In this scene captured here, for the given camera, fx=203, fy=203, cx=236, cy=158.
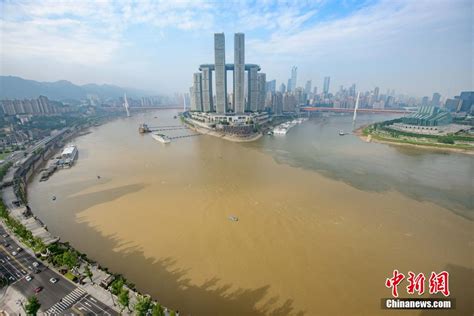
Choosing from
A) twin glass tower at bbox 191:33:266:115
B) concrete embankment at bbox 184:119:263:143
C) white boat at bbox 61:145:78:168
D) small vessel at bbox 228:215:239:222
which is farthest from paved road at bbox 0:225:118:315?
twin glass tower at bbox 191:33:266:115

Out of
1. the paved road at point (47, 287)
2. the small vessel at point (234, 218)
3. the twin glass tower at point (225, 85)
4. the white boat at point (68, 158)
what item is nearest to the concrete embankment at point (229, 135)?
the twin glass tower at point (225, 85)

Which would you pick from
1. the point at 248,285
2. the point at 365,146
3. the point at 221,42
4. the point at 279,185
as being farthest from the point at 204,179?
the point at 221,42

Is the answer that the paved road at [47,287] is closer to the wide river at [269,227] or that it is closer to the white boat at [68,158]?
the wide river at [269,227]

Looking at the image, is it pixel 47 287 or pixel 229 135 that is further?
pixel 229 135

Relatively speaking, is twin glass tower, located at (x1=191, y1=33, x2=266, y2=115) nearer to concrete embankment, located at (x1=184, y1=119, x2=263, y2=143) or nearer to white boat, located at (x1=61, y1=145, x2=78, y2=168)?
concrete embankment, located at (x1=184, y1=119, x2=263, y2=143)

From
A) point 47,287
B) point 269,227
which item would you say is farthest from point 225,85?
point 47,287

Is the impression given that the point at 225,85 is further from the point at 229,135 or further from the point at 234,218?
the point at 234,218
